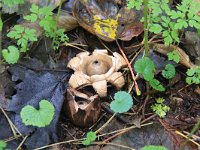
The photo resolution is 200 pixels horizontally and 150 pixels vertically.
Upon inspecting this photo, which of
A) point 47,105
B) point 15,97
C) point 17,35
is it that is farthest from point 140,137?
point 17,35

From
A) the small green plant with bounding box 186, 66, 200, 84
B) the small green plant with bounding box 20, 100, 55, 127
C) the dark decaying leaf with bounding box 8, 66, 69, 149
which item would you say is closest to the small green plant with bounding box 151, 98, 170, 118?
the small green plant with bounding box 186, 66, 200, 84

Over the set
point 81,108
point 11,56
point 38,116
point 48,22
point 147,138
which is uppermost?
point 48,22

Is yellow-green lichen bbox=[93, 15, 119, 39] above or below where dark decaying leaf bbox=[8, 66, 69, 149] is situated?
above

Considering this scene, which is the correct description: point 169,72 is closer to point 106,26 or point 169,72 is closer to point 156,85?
point 156,85

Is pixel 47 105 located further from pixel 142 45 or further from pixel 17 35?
pixel 142 45

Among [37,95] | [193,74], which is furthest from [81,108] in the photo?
[193,74]

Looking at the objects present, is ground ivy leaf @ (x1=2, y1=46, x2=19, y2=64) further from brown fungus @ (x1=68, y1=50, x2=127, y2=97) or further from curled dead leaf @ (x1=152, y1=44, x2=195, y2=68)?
curled dead leaf @ (x1=152, y1=44, x2=195, y2=68)
